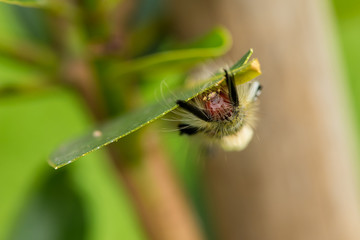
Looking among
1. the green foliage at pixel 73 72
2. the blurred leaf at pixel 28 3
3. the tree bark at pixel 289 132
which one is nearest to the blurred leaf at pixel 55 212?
the green foliage at pixel 73 72

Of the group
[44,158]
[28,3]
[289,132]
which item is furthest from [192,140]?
[44,158]

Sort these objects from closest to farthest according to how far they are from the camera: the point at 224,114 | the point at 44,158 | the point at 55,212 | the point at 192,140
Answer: the point at 224,114 → the point at 192,140 → the point at 55,212 → the point at 44,158

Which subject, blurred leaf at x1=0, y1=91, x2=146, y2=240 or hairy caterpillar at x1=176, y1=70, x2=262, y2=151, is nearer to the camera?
hairy caterpillar at x1=176, y1=70, x2=262, y2=151

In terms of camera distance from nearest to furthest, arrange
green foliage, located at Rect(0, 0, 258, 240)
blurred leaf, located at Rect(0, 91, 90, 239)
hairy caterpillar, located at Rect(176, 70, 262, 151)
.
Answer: hairy caterpillar, located at Rect(176, 70, 262, 151) → green foliage, located at Rect(0, 0, 258, 240) → blurred leaf, located at Rect(0, 91, 90, 239)

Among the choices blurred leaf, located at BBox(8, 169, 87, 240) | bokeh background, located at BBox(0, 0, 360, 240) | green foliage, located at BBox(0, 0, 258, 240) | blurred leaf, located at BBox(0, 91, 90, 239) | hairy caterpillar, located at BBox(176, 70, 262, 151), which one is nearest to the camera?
hairy caterpillar, located at BBox(176, 70, 262, 151)

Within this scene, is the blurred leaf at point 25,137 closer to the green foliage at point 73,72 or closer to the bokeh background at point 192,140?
the green foliage at point 73,72

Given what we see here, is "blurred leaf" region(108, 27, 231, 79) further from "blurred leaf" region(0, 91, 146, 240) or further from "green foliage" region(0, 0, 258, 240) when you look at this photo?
"blurred leaf" region(0, 91, 146, 240)

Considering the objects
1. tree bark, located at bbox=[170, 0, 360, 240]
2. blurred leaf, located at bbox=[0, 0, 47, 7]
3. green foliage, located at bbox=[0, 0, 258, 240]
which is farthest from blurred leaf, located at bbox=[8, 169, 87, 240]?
blurred leaf, located at bbox=[0, 0, 47, 7]

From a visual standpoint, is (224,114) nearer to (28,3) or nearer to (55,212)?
(28,3)
